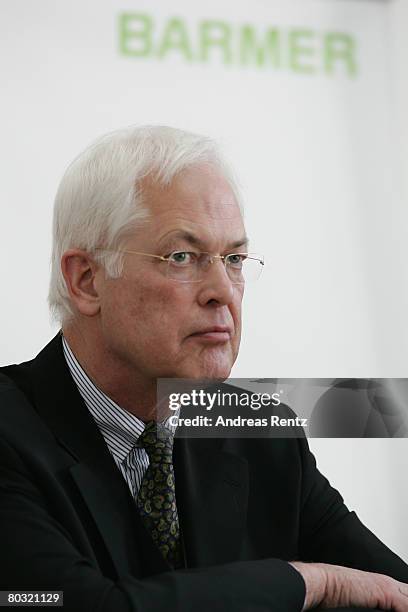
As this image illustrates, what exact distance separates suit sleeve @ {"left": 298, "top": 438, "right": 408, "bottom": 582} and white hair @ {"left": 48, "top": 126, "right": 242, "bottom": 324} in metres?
0.56

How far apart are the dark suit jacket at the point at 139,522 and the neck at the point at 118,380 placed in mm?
52

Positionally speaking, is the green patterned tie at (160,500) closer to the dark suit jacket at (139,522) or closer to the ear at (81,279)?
the dark suit jacket at (139,522)

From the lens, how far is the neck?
1511 millimetres

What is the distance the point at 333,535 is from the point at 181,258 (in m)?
0.61

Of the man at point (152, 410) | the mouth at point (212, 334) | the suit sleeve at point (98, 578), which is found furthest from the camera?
the mouth at point (212, 334)

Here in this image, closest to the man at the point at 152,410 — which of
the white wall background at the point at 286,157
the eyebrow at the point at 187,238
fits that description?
the eyebrow at the point at 187,238

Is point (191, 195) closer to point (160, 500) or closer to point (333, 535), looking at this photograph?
point (160, 500)

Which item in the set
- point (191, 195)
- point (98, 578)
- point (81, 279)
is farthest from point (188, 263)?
point (98, 578)

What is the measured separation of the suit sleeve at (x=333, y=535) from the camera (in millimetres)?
1514

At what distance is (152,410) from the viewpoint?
5.03 ft

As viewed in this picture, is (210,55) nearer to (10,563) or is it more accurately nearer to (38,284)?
(38,284)

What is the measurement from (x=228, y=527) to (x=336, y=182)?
5.16 feet

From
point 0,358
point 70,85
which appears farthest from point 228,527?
point 70,85

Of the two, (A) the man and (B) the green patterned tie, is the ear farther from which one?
(B) the green patterned tie
